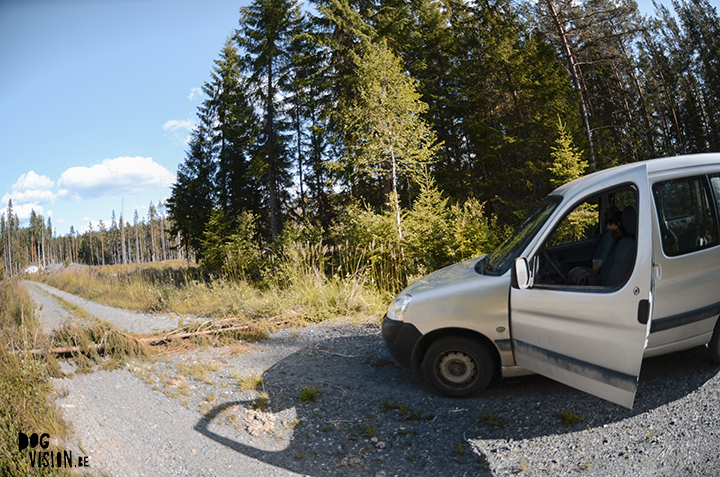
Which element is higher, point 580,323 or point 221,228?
point 221,228

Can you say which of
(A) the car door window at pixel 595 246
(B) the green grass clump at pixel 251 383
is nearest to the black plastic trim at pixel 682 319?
(A) the car door window at pixel 595 246

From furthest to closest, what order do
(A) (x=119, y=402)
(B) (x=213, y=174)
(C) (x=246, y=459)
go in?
(B) (x=213, y=174) → (A) (x=119, y=402) → (C) (x=246, y=459)

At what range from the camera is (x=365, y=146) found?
1371cm

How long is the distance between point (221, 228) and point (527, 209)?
14811mm

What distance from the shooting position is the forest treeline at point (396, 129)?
43.9 feet

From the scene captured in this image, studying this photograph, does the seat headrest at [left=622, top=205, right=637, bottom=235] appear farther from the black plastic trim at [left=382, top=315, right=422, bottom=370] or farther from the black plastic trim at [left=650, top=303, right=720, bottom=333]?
the black plastic trim at [left=382, top=315, right=422, bottom=370]

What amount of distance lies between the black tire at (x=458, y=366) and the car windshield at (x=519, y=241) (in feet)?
2.68

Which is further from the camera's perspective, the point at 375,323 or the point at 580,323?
the point at 375,323

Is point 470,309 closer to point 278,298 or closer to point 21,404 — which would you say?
point 21,404

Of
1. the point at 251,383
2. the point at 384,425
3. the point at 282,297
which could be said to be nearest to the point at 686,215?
the point at 384,425

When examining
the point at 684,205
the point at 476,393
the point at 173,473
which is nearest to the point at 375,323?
the point at 476,393

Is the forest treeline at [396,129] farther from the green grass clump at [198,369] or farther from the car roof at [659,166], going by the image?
the car roof at [659,166]

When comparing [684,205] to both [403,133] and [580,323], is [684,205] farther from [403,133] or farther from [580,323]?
[403,133]

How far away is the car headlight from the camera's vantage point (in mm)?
4309
